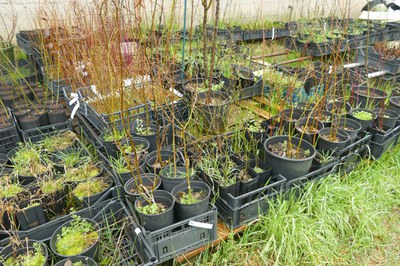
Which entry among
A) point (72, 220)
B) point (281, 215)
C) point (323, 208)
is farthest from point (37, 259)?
point (323, 208)

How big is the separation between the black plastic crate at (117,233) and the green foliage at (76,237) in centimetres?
→ 6

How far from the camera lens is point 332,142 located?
7.72 feet

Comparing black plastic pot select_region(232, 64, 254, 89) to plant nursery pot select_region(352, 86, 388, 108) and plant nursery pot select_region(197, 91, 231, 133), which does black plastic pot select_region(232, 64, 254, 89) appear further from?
plant nursery pot select_region(352, 86, 388, 108)

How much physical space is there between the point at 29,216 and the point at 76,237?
0.33 m

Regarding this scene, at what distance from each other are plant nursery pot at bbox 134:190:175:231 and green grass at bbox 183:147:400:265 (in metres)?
0.34

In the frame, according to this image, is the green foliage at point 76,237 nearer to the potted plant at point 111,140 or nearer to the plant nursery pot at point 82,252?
the plant nursery pot at point 82,252

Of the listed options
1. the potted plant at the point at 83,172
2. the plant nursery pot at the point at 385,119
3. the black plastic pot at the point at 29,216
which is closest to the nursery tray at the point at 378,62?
the plant nursery pot at the point at 385,119

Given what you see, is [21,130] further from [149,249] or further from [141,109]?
[149,249]

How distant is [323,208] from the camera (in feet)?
7.14

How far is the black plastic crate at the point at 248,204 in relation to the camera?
193 cm

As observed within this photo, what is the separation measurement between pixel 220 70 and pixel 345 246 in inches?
84.8

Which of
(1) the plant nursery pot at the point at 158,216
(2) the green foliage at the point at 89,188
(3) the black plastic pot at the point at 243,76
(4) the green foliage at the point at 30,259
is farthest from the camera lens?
(3) the black plastic pot at the point at 243,76

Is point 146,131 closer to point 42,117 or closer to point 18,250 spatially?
point 42,117

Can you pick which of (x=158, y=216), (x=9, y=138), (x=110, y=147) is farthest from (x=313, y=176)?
(x=9, y=138)
